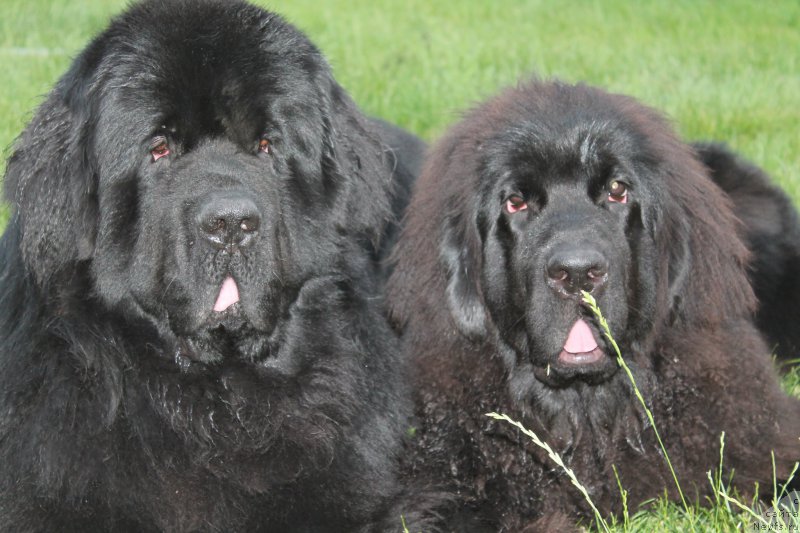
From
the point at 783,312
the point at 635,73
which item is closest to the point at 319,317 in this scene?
the point at 783,312

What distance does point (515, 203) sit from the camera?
3688 millimetres

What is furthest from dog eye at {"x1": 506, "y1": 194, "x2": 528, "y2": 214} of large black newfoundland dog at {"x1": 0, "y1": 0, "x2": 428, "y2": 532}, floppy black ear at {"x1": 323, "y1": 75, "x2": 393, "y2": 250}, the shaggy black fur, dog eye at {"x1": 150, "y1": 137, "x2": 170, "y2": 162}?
the shaggy black fur

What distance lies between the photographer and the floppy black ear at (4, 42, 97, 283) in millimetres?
3178

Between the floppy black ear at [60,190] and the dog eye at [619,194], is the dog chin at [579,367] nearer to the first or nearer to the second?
the dog eye at [619,194]

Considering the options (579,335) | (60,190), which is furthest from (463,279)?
(60,190)

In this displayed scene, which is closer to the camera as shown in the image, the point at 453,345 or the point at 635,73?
the point at 453,345

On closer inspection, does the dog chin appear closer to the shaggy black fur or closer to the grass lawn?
the grass lawn

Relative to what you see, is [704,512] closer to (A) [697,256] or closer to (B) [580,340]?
(B) [580,340]

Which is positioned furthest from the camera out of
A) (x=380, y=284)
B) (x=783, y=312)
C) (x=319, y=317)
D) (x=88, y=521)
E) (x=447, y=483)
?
(x=783, y=312)

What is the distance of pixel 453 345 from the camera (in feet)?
12.7

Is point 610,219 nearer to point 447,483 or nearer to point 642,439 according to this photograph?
point 642,439

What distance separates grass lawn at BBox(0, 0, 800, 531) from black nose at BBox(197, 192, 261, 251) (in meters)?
1.69

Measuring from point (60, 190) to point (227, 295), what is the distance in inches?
22.8

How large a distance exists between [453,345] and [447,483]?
18.9 inches
